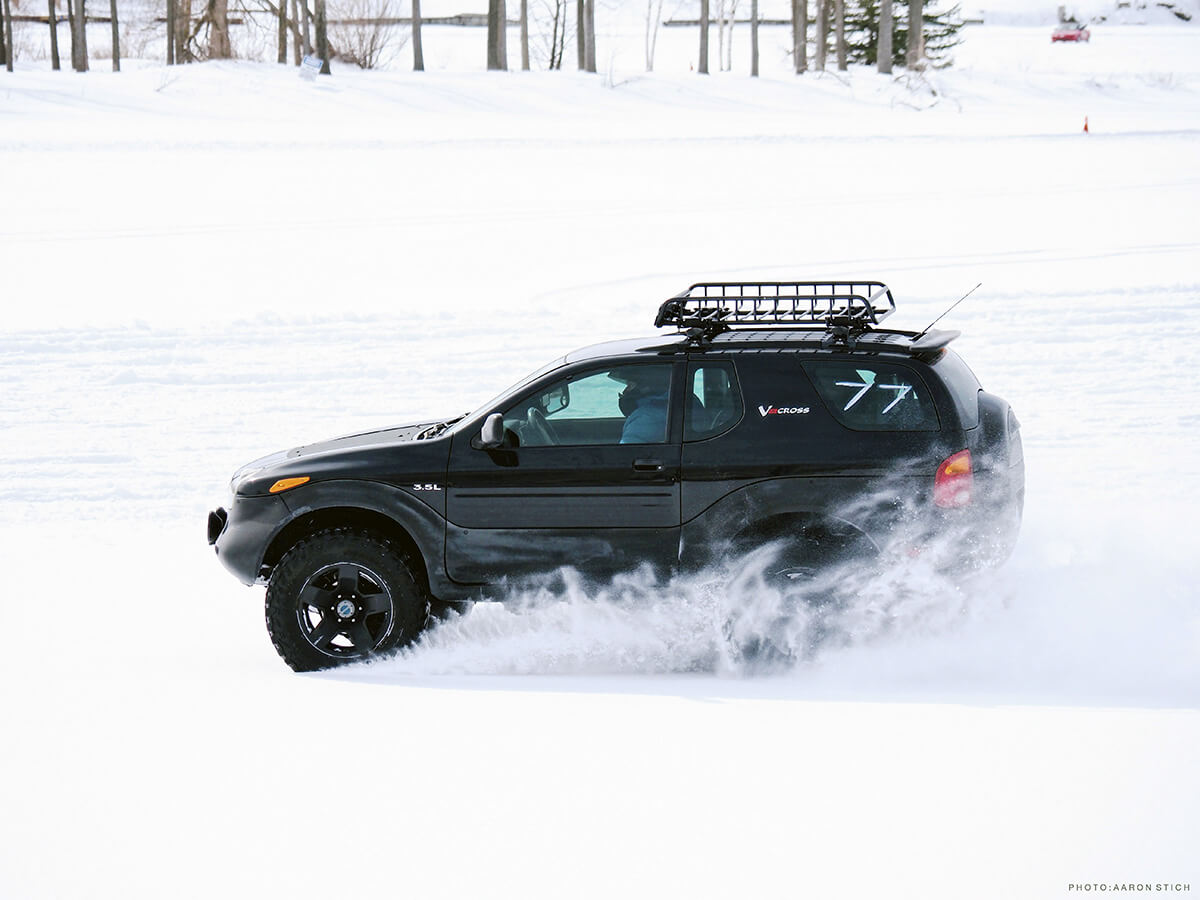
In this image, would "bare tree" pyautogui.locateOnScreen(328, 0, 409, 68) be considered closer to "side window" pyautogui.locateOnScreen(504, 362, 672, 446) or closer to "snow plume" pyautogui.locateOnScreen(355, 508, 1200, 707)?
"side window" pyautogui.locateOnScreen(504, 362, 672, 446)

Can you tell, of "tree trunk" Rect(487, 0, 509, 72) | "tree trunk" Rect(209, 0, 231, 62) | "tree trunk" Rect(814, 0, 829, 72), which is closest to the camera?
"tree trunk" Rect(487, 0, 509, 72)

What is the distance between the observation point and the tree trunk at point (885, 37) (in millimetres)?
45250

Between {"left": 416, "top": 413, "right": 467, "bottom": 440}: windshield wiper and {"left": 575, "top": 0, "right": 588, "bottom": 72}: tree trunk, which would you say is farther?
{"left": 575, "top": 0, "right": 588, "bottom": 72}: tree trunk

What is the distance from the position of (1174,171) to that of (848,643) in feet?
70.7

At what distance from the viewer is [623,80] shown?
148 ft

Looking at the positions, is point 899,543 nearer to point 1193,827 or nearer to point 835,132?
point 1193,827

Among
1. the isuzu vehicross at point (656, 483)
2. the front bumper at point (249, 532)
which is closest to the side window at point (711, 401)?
the isuzu vehicross at point (656, 483)

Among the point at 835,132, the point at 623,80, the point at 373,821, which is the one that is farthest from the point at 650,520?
the point at 623,80

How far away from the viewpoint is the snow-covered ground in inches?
196

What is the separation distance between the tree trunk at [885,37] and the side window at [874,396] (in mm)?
42225

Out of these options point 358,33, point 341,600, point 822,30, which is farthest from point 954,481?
point 358,33

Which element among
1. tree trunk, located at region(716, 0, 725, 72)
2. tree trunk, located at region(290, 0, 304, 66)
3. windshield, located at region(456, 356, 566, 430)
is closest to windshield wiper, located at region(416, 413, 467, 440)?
windshield, located at region(456, 356, 566, 430)

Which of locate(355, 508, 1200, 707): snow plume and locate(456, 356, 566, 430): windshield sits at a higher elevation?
locate(456, 356, 566, 430): windshield

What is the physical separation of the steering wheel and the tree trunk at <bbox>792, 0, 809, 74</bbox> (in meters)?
47.8
